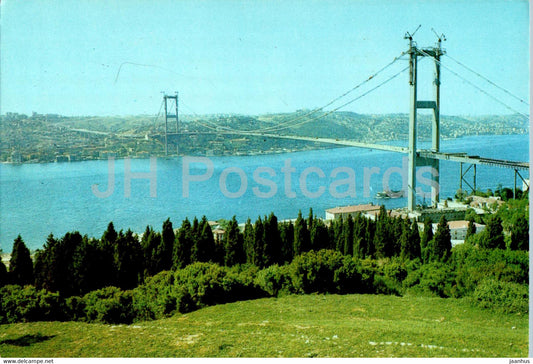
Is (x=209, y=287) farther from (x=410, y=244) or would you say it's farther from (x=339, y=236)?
(x=410, y=244)

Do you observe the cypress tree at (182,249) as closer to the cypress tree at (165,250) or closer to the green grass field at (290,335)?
the cypress tree at (165,250)

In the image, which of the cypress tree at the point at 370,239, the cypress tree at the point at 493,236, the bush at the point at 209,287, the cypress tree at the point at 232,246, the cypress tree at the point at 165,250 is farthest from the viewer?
the cypress tree at the point at 370,239

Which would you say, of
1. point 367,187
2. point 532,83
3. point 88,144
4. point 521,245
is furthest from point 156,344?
point 367,187

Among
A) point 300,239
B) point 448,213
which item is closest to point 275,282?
point 300,239

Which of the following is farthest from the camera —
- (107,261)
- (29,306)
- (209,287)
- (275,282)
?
(107,261)

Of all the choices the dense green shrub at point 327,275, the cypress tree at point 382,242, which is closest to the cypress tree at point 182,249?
the dense green shrub at point 327,275

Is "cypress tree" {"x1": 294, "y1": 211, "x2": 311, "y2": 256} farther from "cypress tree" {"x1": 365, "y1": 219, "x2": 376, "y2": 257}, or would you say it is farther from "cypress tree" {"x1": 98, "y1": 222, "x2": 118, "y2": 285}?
"cypress tree" {"x1": 98, "y1": 222, "x2": 118, "y2": 285}
